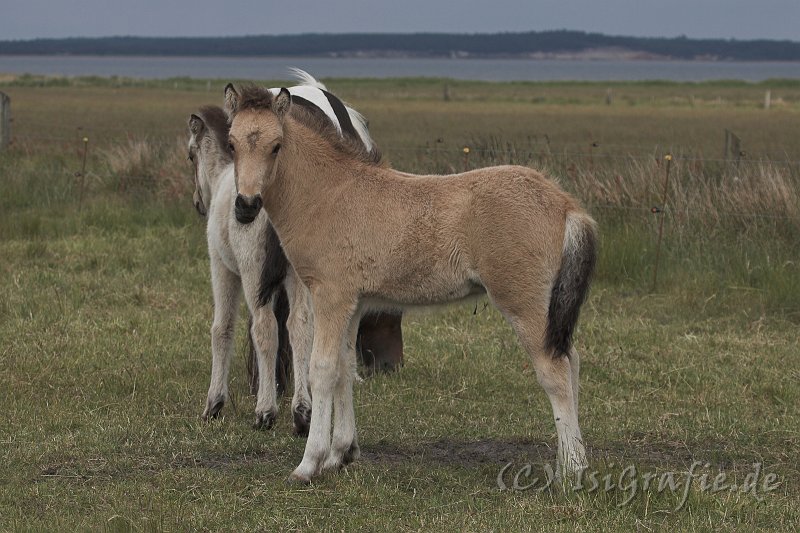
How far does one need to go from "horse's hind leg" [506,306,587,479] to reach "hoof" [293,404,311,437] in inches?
66.2

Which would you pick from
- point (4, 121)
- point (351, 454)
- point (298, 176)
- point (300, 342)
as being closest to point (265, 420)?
point (300, 342)

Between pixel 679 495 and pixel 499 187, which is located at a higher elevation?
pixel 499 187

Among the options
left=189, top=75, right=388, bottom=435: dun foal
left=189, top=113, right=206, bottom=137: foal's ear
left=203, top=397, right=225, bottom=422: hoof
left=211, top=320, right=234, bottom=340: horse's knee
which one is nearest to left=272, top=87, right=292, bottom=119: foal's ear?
left=189, top=75, right=388, bottom=435: dun foal

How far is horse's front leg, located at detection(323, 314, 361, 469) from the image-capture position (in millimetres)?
5922

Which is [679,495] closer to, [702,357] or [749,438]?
[749,438]

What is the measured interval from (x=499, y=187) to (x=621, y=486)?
155 cm

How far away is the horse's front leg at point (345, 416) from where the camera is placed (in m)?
5.92

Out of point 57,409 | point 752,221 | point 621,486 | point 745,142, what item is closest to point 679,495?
point 621,486

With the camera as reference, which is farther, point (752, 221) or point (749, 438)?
point (752, 221)

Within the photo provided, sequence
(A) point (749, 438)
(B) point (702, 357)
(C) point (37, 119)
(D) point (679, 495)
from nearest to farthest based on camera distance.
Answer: (D) point (679, 495) < (A) point (749, 438) < (B) point (702, 357) < (C) point (37, 119)

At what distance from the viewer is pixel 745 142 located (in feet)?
85.7

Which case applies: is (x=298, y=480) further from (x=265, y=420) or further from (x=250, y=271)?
(x=250, y=271)

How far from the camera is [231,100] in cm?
571

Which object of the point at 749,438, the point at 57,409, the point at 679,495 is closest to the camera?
the point at 679,495
